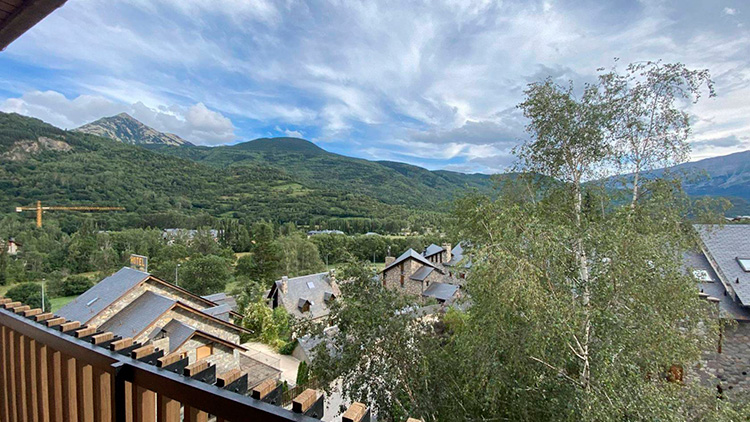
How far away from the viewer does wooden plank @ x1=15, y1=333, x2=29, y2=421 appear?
56.9 inches

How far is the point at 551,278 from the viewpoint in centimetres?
366

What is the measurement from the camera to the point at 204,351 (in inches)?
338

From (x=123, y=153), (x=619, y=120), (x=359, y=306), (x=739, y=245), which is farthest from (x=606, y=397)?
(x=123, y=153)

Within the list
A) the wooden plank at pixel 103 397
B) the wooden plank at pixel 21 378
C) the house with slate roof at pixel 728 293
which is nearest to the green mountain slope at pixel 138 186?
the house with slate roof at pixel 728 293

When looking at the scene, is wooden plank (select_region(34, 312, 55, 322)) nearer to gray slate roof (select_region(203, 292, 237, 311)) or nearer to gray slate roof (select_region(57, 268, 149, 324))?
gray slate roof (select_region(57, 268, 149, 324))

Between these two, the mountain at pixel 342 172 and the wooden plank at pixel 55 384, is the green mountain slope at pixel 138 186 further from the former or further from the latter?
the wooden plank at pixel 55 384

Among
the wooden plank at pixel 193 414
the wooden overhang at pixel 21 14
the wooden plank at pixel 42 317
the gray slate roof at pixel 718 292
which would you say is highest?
the wooden overhang at pixel 21 14

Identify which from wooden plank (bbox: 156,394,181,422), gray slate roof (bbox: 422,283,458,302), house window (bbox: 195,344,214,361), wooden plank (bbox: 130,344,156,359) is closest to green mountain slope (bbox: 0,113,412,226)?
gray slate roof (bbox: 422,283,458,302)

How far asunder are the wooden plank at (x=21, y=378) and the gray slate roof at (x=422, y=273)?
18.4m

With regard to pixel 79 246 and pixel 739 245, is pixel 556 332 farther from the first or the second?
pixel 79 246

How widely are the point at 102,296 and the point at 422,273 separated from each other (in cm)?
1502

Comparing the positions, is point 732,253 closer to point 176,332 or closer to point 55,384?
point 55,384

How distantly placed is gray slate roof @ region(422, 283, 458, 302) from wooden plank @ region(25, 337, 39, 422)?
56.7ft

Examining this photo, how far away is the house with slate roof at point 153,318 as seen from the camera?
8.16 metres
